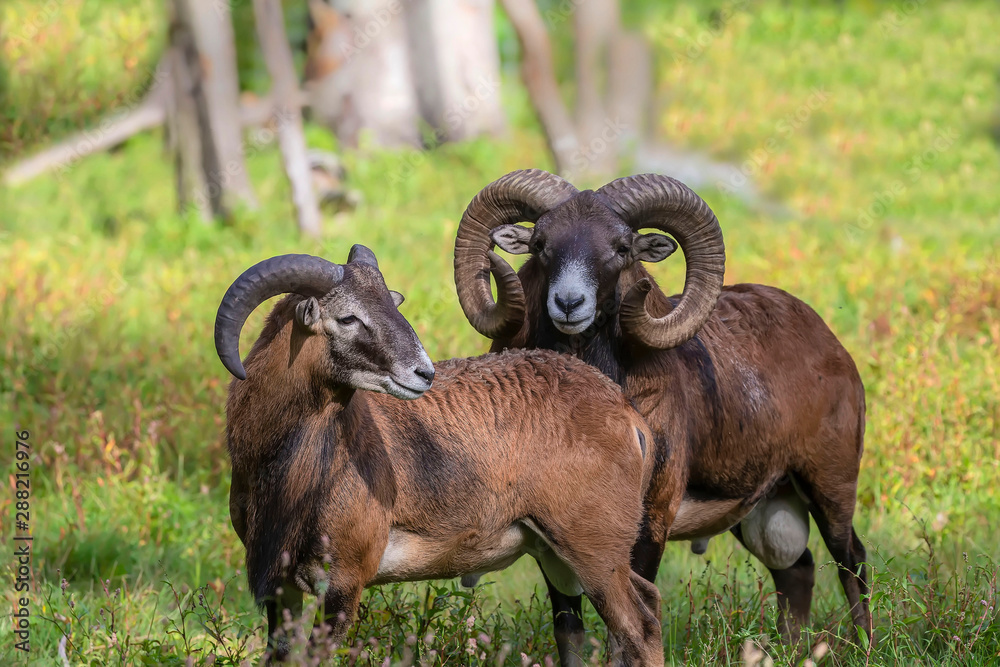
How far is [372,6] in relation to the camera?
1998 centimetres

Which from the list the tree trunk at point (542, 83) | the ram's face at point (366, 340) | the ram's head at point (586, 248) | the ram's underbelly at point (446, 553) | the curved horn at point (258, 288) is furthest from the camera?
the tree trunk at point (542, 83)

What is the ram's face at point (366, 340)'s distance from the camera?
165 inches

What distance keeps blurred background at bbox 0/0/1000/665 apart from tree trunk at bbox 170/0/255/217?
0.12 ft

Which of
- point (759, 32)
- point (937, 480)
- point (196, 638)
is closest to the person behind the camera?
point (196, 638)

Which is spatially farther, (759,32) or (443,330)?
(759,32)

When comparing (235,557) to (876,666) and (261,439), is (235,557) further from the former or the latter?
(876,666)

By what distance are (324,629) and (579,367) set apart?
1.78 m

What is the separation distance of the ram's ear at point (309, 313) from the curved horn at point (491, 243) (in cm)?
144

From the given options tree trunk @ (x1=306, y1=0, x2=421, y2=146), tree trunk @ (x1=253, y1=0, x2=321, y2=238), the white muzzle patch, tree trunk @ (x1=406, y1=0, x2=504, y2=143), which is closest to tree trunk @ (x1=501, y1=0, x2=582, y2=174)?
tree trunk @ (x1=253, y1=0, x2=321, y2=238)

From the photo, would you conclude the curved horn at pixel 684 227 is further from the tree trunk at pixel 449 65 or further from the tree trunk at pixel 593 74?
the tree trunk at pixel 449 65

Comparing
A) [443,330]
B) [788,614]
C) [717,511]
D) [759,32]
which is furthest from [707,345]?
[759,32]

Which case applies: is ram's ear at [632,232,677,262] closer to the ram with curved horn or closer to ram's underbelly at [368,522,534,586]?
the ram with curved horn

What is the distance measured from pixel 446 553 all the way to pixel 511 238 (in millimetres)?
1876

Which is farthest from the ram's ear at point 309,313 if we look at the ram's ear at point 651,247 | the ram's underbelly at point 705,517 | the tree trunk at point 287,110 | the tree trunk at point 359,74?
the tree trunk at point 359,74
